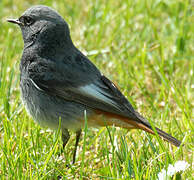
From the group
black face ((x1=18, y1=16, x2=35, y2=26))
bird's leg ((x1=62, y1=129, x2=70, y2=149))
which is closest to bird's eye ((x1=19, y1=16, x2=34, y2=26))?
black face ((x1=18, y1=16, x2=35, y2=26))

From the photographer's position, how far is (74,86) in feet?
15.9

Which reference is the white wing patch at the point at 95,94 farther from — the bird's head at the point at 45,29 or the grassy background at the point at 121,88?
the bird's head at the point at 45,29

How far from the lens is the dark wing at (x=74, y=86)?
480 cm

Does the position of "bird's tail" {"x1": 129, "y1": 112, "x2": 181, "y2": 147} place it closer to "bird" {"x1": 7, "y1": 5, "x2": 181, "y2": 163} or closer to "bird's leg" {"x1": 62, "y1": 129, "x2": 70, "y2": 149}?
"bird" {"x1": 7, "y1": 5, "x2": 181, "y2": 163}

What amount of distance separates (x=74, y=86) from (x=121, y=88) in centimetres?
148

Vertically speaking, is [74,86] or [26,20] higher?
[26,20]

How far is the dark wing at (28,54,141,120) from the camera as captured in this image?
480cm

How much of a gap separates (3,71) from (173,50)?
2.77 metres

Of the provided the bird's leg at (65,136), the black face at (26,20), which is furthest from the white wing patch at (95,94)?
the black face at (26,20)

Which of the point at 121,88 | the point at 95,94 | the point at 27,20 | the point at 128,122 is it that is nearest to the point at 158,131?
the point at 128,122

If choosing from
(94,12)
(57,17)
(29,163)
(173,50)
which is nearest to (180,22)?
(173,50)

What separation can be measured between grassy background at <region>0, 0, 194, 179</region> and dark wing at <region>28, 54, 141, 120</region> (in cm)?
36

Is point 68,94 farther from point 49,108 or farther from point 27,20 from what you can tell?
point 27,20

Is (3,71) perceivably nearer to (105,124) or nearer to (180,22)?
(105,124)
